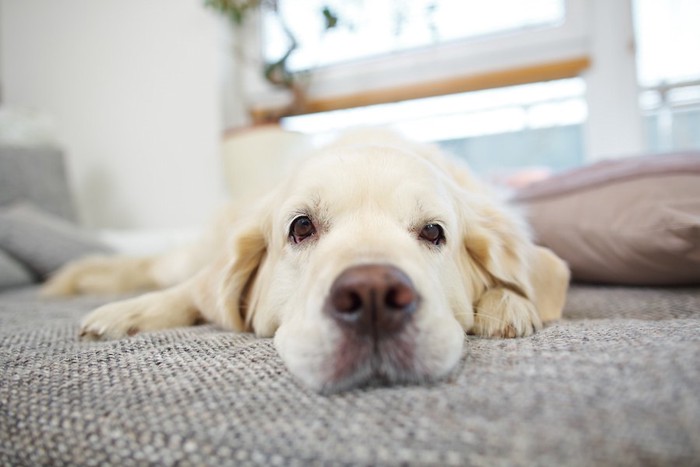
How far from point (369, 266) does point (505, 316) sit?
20.5 inches

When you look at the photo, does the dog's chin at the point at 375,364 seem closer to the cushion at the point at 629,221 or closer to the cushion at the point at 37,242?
the cushion at the point at 629,221

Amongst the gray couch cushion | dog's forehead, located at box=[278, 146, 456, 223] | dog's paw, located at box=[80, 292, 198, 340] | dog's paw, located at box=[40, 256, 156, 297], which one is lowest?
dog's paw, located at box=[40, 256, 156, 297]

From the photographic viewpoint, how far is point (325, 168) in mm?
1232

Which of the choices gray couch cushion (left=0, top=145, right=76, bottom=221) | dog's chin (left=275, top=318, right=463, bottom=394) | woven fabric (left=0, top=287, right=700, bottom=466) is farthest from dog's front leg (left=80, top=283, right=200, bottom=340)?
gray couch cushion (left=0, top=145, right=76, bottom=221)

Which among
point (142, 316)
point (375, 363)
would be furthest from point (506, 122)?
point (375, 363)

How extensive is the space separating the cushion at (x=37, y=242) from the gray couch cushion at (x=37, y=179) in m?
0.83

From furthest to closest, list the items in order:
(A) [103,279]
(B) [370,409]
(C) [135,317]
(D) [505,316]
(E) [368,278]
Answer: (A) [103,279] → (C) [135,317] → (D) [505,316] → (E) [368,278] → (B) [370,409]

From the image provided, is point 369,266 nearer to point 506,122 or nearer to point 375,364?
point 375,364

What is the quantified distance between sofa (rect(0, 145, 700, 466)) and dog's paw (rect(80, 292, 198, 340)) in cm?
23

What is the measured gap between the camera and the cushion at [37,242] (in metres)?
2.57

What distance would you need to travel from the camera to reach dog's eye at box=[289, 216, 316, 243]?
1180 millimetres

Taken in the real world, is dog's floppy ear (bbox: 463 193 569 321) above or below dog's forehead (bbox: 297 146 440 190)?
below

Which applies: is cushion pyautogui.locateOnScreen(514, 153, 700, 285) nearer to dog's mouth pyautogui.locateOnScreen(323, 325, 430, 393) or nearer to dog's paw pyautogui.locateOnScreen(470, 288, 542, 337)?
dog's paw pyautogui.locateOnScreen(470, 288, 542, 337)

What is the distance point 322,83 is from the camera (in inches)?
168
